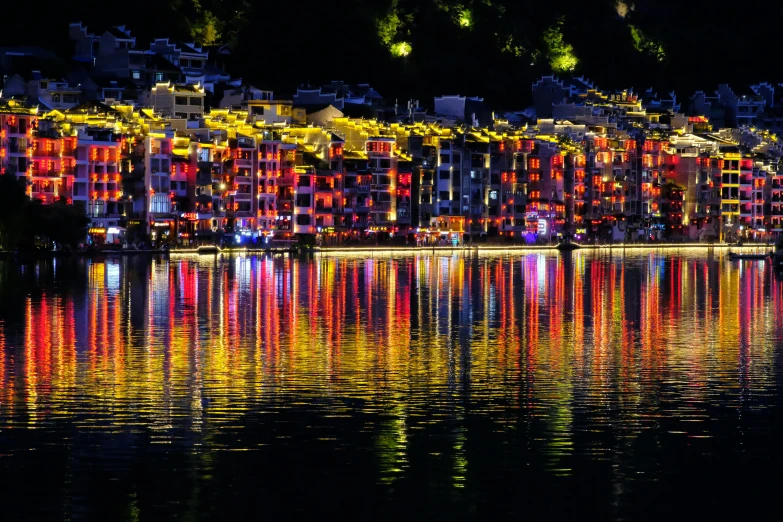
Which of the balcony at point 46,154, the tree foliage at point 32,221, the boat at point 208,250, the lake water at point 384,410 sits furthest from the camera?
the boat at point 208,250

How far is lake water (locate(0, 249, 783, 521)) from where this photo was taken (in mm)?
20219

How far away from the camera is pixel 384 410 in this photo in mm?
26625

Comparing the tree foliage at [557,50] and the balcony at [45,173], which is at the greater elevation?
the tree foliage at [557,50]

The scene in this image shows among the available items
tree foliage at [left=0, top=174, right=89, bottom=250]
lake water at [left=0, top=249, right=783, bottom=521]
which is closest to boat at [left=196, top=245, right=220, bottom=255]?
tree foliage at [left=0, top=174, right=89, bottom=250]

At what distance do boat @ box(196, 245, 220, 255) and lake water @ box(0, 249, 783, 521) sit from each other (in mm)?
53326

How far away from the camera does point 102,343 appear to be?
37.0m

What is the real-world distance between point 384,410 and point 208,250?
80443mm

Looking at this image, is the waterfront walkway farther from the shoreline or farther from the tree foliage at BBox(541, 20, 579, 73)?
the tree foliage at BBox(541, 20, 579, 73)

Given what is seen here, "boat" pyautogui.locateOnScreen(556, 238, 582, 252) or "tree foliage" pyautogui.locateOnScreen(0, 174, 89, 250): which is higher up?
"tree foliage" pyautogui.locateOnScreen(0, 174, 89, 250)

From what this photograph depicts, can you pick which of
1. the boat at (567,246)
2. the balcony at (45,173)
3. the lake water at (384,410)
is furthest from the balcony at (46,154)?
the lake water at (384,410)

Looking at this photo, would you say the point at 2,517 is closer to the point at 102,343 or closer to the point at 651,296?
the point at 102,343

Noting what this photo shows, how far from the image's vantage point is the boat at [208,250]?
105500 mm

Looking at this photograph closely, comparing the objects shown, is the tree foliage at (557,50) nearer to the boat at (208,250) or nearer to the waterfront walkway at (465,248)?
the waterfront walkway at (465,248)

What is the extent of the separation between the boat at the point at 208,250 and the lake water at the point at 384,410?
175ft
